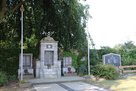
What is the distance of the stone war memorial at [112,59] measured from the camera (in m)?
17.1

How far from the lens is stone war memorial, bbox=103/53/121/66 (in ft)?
56.1

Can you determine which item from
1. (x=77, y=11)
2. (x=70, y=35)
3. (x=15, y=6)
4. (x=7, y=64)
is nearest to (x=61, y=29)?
(x=70, y=35)

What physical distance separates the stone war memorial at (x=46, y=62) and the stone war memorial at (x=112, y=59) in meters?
3.72

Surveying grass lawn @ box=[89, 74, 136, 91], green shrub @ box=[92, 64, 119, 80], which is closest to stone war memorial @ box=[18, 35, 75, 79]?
green shrub @ box=[92, 64, 119, 80]

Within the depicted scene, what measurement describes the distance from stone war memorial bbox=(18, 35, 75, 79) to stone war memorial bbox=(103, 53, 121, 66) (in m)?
3.72

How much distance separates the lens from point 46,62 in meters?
16.0

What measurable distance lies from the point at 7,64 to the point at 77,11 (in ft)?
22.7

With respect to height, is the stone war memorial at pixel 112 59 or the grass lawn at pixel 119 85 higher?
the stone war memorial at pixel 112 59

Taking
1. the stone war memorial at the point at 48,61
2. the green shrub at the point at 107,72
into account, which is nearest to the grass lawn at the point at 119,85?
the green shrub at the point at 107,72

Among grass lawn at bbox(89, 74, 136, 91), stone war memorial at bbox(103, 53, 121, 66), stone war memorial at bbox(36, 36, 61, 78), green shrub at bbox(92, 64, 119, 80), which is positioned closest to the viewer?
grass lawn at bbox(89, 74, 136, 91)

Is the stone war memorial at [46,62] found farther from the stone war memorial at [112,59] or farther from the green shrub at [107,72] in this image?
the stone war memorial at [112,59]

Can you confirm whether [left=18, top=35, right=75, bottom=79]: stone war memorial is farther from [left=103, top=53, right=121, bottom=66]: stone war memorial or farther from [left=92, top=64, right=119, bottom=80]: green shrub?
[left=103, top=53, right=121, bottom=66]: stone war memorial

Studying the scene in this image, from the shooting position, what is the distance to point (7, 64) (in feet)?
50.1

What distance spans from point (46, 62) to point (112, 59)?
5382 mm
